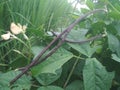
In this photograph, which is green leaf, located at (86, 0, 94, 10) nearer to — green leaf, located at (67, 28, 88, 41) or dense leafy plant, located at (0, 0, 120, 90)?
dense leafy plant, located at (0, 0, 120, 90)

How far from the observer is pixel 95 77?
1.62 feet

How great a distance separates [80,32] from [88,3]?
0.36 feet

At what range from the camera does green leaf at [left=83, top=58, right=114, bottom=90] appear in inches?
19.1

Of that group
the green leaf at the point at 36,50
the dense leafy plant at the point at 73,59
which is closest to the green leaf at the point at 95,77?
the dense leafy plant at the point at 73,59

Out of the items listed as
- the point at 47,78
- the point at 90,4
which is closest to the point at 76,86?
the point at 47,78

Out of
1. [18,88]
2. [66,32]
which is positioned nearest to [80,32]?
[66,32]

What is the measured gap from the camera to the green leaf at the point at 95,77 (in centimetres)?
49

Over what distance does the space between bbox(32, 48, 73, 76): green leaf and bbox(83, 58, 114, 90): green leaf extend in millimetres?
45

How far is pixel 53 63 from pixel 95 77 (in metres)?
0.08

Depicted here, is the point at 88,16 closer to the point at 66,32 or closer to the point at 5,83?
the point at 66,32

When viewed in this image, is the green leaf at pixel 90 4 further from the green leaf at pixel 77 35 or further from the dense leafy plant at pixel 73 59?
the green leaf at pixel 77 35

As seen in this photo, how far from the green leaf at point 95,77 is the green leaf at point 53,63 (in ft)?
0.15

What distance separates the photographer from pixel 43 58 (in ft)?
1.70

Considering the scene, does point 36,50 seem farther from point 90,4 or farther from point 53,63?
point 90,4
